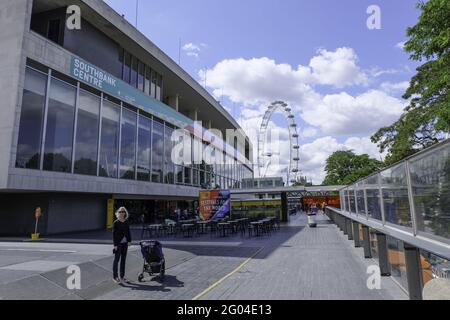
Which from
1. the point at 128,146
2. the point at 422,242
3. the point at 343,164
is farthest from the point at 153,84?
the point at 343,164

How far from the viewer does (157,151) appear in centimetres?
3145

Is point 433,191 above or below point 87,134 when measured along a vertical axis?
below

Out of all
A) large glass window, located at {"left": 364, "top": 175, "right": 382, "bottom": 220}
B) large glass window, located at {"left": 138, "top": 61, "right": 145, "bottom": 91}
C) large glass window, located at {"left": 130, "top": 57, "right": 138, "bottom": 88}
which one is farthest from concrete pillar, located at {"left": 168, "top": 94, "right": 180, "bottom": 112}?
large glass window, located at {"left": 364, "top": 175, "right": 382, "bottom": 220}

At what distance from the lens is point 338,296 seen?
21.1 ft

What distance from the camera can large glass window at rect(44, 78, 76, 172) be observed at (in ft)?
61.7

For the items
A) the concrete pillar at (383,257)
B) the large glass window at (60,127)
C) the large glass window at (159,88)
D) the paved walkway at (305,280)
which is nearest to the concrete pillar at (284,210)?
the large glass window at (159,88)

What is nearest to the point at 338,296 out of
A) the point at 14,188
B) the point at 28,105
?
the point at 14,188

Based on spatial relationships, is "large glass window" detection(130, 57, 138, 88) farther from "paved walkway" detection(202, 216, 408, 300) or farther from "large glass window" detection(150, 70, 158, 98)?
"paved walkway" detection(202, 216, 408, 300)

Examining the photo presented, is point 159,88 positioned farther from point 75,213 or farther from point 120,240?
point 120,240

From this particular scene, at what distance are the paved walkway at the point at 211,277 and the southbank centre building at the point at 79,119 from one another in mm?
8259

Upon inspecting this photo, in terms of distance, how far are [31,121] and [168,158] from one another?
54.4 feet

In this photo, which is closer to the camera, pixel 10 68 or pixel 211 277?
pixel 211 277

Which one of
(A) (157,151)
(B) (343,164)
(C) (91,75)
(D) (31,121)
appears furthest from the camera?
(B) (343,164)

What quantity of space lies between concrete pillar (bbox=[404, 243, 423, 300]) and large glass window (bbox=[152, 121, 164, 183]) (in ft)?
87.6
